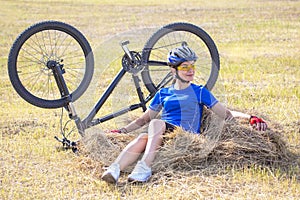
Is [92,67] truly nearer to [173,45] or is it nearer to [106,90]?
[106,90]

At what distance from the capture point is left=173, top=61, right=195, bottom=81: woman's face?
19.1 ft

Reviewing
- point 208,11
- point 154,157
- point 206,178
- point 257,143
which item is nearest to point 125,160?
point 154,157

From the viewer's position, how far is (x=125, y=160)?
551cm

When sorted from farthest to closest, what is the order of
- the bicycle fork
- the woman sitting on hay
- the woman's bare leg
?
the bicycle fork < the woman sitting on hay < the woman's bare leg

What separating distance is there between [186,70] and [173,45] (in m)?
1.18

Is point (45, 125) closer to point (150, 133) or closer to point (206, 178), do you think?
point (150, 133)

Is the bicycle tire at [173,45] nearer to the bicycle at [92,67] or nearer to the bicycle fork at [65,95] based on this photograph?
the bicycle at [92,67]

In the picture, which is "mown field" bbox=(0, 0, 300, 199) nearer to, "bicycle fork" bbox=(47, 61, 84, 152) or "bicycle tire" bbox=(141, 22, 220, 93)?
"bicycle fork" bbox=(47, 61, 84, 152)

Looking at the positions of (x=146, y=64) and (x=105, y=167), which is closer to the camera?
(x=105, y=167)

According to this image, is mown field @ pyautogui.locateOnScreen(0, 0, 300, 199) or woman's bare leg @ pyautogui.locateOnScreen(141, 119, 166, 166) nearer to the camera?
mown field @ pyautogui.locateOnScreen(0, 0, 300, 199)

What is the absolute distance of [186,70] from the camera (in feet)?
19.1

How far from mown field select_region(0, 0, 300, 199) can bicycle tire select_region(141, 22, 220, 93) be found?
41cm

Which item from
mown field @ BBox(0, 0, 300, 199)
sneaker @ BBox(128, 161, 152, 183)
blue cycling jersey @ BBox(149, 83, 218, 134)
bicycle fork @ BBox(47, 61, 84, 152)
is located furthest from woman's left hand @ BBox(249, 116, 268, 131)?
bicycle fork @ BBox(47, 61, 84, 152)

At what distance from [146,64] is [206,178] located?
1.68 metres
